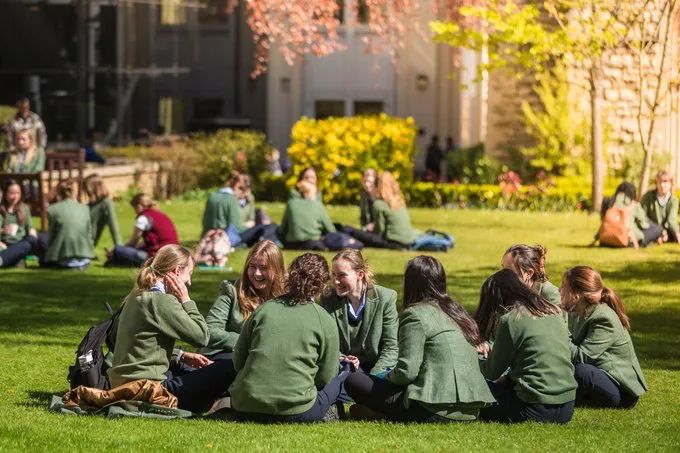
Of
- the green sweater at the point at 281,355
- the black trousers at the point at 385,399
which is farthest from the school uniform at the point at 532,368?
the green sweater at the point at 281,355

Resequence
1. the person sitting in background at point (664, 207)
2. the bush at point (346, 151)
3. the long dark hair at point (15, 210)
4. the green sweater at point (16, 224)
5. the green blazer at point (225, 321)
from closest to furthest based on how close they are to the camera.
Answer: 1. the green blazer at point (225, 321)
2. the green sweater at point (16, 224)
3. the long dark hair at point (15, 210)
4. the person sitting in background at point (664, 207)
5. the bush at point (346, 151)

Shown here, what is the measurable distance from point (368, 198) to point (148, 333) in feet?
41.5

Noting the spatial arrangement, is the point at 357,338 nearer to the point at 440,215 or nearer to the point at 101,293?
the point at 101,293

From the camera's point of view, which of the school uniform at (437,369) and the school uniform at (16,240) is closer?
the school uniform at (437,369)

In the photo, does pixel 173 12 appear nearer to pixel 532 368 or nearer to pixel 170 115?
pixel 170 115

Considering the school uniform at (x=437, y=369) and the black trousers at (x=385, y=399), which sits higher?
the school uniform at (x=437, y=369)

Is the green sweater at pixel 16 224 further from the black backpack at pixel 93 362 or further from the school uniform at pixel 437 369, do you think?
the school uniform at pixel 437 369

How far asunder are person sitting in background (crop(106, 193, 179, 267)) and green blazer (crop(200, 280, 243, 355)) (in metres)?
8.17

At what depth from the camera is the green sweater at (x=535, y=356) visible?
9.83m

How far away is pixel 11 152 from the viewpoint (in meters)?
25.1

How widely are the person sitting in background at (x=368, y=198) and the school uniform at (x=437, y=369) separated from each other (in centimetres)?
1233

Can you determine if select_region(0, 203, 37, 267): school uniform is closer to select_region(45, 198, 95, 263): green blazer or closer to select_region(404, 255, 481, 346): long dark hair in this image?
select_region(45, 198, 95, 263): green blazer

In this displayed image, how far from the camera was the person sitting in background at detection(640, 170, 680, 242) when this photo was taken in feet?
75.5

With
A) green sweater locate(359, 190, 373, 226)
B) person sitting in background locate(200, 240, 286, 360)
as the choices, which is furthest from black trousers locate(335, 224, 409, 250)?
person sitting in background locate(200, 240, 286, 360)
